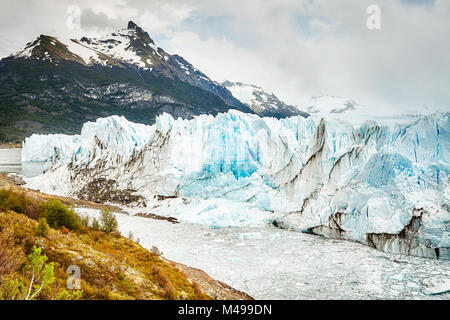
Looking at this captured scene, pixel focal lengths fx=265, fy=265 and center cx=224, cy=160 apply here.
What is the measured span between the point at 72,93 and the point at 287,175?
477ft

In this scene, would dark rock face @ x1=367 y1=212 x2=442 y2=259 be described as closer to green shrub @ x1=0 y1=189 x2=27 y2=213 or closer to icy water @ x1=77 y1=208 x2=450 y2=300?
icy water @ x1=77 y1=208 x2=450 y2=300

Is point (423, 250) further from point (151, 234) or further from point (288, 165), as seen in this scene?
point (151, 234)

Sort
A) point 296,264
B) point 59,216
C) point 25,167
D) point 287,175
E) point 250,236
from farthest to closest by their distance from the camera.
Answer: point 25,167 → point 287,175 → point 250,236 → point 296,264 → point 59,216

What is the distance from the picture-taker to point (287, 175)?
18141mm

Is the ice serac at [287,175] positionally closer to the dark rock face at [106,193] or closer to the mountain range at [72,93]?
the dark rock face at [106,193]

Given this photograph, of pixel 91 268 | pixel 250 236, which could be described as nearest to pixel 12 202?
pixel 91 268

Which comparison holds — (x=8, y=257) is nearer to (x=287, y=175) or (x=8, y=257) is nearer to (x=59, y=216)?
(x=59, y=216)

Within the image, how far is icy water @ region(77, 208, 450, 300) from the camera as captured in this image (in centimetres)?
798

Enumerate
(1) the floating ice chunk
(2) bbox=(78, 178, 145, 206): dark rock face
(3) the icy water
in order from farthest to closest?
(2) bbox=(78, 178, 145, 206): dark rock face → (1) the floating ice chunk → (3) the icy water

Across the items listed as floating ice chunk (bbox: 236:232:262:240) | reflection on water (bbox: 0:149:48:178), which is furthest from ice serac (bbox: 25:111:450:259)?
reflection on water (bbox: 0:149:48:178)

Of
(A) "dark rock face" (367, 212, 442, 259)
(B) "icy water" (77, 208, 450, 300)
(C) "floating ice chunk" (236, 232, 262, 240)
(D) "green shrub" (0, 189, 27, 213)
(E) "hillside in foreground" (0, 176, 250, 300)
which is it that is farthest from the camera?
(C) "floating ice chunk" (236, 232, 262, 240)

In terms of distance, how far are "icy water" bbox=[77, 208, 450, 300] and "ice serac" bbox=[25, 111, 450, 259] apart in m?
1.14

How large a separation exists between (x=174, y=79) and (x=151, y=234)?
19001 cm

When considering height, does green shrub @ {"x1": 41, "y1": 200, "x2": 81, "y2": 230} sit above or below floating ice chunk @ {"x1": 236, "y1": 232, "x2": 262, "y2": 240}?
above
